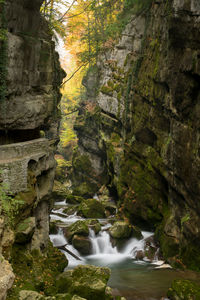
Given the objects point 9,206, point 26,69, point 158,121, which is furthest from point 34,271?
point 158,121

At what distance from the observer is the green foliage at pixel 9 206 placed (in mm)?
9055

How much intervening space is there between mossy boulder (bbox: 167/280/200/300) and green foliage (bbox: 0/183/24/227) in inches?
263

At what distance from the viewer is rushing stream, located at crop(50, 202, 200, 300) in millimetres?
11227

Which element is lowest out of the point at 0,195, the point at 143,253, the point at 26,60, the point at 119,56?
the point at 143,253

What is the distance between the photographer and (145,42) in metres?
21.2

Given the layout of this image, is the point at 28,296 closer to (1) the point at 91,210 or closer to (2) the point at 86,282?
(2) the point at 86,282

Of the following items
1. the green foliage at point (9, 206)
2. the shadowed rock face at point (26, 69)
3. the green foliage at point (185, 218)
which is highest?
the shadowed rock face at point (26, 69)

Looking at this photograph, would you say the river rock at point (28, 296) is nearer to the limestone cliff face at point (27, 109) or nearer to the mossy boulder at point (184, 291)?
the limestone cliff face at point (27, 109)

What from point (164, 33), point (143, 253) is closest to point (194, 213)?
point (143, 253)

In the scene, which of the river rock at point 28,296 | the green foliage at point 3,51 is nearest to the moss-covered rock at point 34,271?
the river rock at point 28,296

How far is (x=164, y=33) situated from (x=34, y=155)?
11224mm

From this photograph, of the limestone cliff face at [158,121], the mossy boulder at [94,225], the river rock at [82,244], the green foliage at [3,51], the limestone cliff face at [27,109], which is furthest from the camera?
the mossy boulder at [94,225]

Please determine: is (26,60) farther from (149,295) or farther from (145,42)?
(149,295)

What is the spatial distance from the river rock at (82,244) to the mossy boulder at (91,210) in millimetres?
5003
